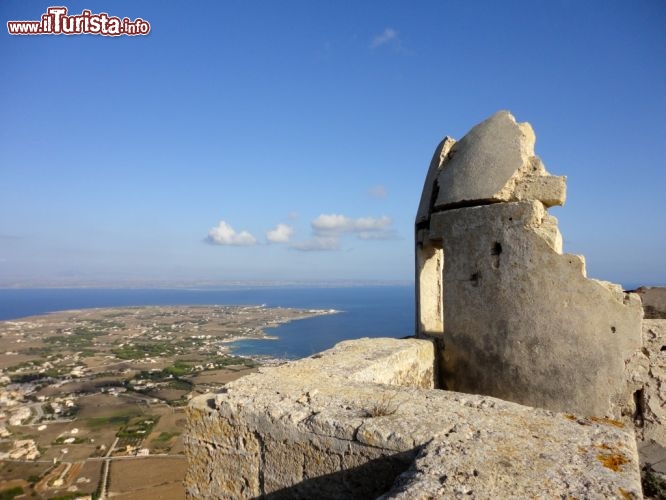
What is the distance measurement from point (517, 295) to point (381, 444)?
265 cm

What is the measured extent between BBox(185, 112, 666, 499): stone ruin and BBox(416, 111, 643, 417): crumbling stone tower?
1cm

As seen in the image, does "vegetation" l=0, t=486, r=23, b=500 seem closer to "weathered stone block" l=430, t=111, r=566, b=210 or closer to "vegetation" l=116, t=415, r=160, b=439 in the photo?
"vegetation" l=116, t=415, r=160, b=439

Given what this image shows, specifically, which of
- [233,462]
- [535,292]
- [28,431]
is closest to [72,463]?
[28,431]

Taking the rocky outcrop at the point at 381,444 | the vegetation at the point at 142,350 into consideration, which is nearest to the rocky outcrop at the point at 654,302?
the rocky outcrop at the point at 381,444

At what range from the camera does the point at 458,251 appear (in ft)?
16.4

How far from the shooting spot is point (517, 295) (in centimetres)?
445

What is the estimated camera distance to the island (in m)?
20.1

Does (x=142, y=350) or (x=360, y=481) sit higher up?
(x=360, y=481)

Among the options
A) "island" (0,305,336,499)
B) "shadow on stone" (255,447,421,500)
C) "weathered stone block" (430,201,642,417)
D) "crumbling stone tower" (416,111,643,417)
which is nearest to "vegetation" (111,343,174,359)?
"island" (0,305,336,499)

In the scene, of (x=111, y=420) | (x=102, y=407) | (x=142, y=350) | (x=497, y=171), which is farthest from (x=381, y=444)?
(x=142, y=350)

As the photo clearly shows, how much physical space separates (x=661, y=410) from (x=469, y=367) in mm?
1803

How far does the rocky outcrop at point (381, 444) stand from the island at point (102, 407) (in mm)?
9229

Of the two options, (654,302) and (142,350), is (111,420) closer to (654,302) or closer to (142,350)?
(142,350)

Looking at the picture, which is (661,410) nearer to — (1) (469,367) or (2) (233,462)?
(1) (469,367)
